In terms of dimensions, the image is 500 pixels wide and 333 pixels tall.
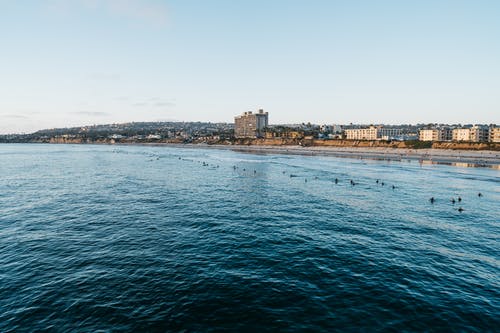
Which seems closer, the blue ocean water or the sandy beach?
the blue ocean water

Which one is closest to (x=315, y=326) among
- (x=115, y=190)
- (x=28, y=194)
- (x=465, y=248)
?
(x=465, y=248)

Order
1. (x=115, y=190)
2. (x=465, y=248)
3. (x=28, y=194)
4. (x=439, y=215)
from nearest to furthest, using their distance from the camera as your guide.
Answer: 1. (x=465, y=248)
2. (x=439, y=215)
3. (x=28, y=194)
4. (x=115, y=190)

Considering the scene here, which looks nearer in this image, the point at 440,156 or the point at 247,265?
the point at 247,265

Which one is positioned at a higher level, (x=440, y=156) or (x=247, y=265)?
(x=440, y=156)

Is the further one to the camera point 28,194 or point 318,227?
point 28,194

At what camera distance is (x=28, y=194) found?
57.4 meters

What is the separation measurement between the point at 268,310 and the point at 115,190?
174 feet

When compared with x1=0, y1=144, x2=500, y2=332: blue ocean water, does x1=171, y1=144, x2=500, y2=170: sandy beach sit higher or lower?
higher

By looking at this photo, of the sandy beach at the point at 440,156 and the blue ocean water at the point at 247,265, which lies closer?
the blue ocean water at the point at 247,265

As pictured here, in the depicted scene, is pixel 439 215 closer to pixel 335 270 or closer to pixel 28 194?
pixel 335 270

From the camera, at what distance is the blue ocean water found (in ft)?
61.3

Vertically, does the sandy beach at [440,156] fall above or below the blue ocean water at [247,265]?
above

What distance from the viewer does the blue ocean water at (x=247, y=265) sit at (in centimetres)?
1867

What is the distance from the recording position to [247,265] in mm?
26016
